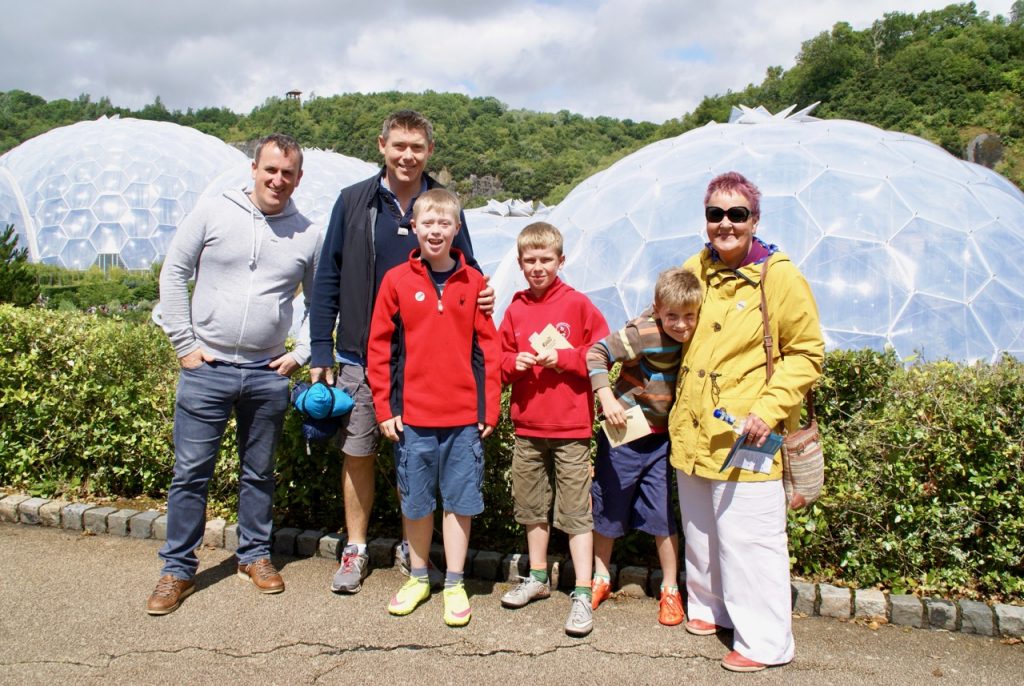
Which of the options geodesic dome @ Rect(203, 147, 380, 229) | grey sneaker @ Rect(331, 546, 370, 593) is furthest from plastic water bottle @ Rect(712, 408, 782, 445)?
geodesic dome @ Rect(203, 147, 380, 229)

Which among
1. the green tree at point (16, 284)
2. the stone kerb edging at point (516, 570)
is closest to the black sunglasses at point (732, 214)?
the stone kerb edging at point (516, 570)

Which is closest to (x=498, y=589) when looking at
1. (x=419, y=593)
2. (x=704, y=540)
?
(x=419, y=593)

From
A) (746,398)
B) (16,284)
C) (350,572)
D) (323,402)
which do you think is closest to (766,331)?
(746,398)

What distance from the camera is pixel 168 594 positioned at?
3340 millimetres

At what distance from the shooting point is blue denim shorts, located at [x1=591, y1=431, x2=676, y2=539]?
130 inches

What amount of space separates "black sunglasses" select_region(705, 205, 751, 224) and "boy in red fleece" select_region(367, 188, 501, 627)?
3.52 ft

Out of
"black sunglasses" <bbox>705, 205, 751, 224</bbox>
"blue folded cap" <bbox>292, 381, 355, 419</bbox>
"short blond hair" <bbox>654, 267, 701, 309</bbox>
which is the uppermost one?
"black sunglasses" <bbox>705, 205, 751, 224</bbox>

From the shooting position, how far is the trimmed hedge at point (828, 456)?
3484mm

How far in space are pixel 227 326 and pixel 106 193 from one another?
24.3m

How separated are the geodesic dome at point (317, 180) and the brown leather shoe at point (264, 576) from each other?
14647 millimetres

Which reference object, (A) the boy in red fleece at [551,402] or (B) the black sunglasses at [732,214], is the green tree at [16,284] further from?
(B) the black sunglasses at [732,214]

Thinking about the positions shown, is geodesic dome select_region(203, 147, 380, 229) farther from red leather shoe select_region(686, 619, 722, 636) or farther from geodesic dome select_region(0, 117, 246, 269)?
red leather shoe select_region(686, 619, 722, 636)

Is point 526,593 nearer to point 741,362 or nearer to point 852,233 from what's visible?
point 741,362

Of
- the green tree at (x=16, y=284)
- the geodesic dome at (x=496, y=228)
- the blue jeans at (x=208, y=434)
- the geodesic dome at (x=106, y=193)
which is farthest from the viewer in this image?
the geodesic dome at (x=106, y=193)
